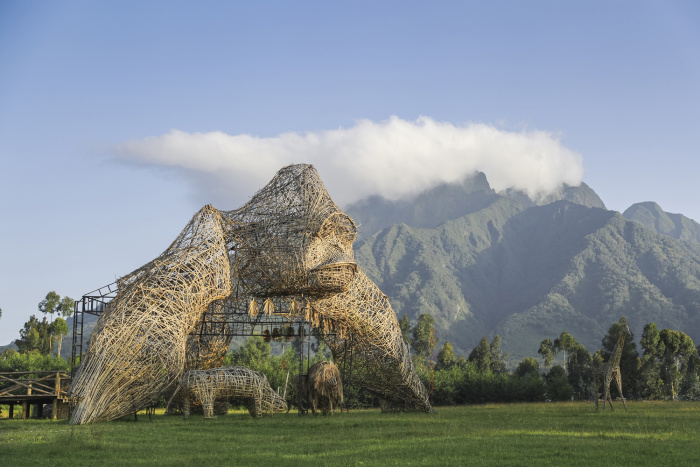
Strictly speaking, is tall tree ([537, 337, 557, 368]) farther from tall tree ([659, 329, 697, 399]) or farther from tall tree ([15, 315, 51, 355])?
tall tree ([15, 315, 51, 355])

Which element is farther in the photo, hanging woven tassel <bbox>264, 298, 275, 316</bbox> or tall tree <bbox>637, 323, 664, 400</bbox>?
tall tree <bbox>637, 323, 664, 400</bbox>

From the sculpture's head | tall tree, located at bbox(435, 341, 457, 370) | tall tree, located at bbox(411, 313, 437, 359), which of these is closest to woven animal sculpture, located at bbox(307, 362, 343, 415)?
the sculpture's head

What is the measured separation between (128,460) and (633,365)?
186 ft

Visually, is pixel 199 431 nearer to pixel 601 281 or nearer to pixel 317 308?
pixel 317 308

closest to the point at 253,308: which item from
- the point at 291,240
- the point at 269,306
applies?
the point at 269,306

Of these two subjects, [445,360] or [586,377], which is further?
[445,360]

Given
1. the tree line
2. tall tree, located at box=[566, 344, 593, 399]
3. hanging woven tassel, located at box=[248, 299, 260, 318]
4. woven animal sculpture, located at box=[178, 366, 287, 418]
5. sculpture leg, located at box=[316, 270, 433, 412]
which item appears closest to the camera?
woven animal sculpture, located at box=[178, 366, 287, 418]

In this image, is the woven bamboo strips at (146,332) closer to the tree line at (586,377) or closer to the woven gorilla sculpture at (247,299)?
the woven gorilla sculpture at (247,299)

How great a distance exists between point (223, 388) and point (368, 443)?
1112 centimetres

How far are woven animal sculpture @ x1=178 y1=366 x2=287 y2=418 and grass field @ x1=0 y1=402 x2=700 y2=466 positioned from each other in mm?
2751

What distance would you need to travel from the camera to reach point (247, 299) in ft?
109

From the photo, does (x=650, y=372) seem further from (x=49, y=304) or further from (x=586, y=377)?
(x=49, y=304)

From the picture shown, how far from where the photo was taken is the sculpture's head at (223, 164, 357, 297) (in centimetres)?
3006

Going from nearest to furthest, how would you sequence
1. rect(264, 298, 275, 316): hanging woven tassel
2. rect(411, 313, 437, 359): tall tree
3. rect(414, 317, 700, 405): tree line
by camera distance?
rect(264, 298, 275, 316): hanging woven tassel, rect(414, 317, 700, 405): tree line, rect(411, 313, 437, 359): tall tree
